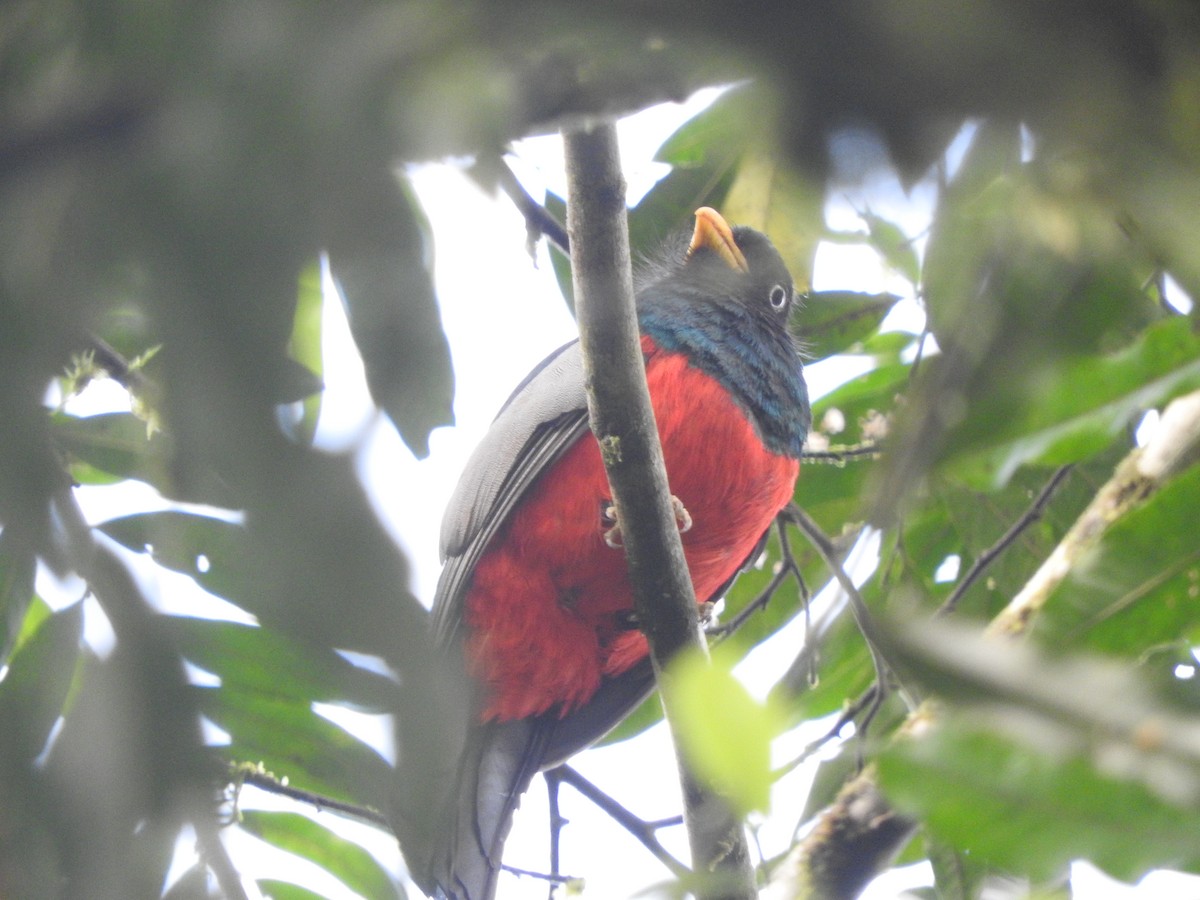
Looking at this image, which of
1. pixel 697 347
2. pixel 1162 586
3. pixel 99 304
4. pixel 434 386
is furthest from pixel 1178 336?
pixel 697 347

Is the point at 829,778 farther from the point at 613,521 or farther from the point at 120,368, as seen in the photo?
the point at 120,368

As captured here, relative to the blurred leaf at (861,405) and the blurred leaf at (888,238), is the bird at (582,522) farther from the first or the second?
the blurred leaf at (888,238)

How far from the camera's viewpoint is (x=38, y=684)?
48.6 inches

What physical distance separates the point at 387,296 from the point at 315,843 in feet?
6.71

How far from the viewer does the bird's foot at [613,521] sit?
2973 mm

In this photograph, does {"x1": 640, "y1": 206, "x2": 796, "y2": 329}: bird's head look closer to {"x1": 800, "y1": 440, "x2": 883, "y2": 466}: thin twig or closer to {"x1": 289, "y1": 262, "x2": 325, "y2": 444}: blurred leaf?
{"x1": 800, "y1": 440, "x2": 883, "y2": 466}: thin twig

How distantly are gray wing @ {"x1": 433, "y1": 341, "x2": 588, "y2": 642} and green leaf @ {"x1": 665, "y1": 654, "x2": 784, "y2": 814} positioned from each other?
8.00 ft

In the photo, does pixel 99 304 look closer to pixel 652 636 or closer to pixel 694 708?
pixel 694 708

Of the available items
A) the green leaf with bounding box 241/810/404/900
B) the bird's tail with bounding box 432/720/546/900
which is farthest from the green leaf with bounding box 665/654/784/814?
the bird's tail with bounding box 432/720/546/900

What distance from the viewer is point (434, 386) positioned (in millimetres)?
604

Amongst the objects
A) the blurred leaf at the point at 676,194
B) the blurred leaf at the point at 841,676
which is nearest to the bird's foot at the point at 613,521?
the blurred leaf at the point at 841,676

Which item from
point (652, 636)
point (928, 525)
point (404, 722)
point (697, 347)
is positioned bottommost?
point (404, 722)

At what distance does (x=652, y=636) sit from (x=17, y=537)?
78.4 inches

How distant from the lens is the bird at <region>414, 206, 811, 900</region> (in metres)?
3.12
